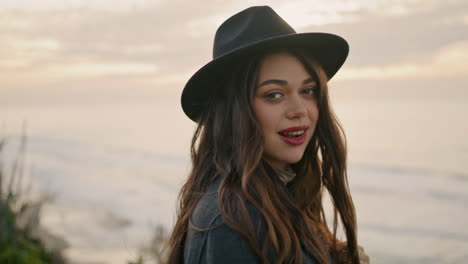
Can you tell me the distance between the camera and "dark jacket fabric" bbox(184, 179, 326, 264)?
2.00m

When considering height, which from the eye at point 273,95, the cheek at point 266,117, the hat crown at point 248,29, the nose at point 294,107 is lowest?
the cheek at point 266,117

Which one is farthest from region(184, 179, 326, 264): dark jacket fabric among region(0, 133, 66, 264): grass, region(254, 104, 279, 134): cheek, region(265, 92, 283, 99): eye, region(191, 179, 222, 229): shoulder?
region(0, 133, 66, 264): grass

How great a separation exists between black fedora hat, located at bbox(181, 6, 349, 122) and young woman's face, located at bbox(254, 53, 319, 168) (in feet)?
0.30

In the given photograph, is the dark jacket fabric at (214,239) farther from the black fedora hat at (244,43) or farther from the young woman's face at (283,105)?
the black fedora hat at (244,43)

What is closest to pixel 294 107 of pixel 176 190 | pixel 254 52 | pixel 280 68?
pixel 280 68

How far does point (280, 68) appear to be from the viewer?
2.39 metres

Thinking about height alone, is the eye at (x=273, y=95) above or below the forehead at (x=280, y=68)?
below

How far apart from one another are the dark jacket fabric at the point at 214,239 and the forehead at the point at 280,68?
527mm

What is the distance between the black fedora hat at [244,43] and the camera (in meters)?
2.36

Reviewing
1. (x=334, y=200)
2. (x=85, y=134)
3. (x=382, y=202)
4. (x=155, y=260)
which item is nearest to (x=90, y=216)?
(x=155, y=260)

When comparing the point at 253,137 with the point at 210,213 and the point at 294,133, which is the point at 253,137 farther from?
the point at 210,213

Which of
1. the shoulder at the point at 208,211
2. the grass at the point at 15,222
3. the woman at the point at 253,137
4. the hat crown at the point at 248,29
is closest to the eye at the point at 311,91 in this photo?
the woman at the point at 253,137

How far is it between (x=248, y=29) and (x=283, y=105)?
0.39m

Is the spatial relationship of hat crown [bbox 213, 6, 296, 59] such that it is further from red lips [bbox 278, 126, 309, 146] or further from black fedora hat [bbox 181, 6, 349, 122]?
red lips [bbox 278, 126, 309, 146]
